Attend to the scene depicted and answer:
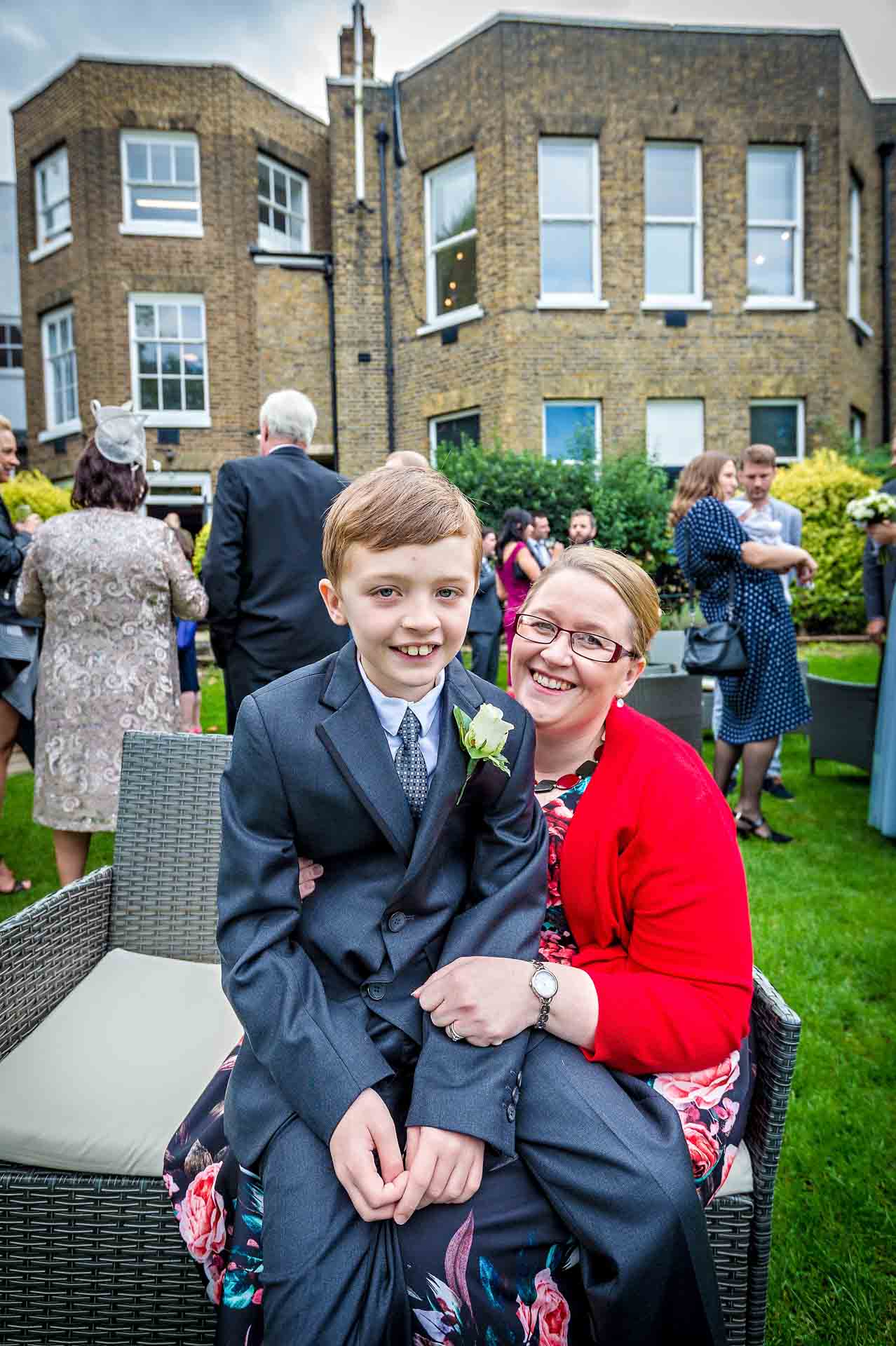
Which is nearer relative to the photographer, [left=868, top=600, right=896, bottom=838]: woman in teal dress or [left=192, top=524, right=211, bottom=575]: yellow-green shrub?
[left=868, top=600, right=896, bottom=838]: woman in teal dress

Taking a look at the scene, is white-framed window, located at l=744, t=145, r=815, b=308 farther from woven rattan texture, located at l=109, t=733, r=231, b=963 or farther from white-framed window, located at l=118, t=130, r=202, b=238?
woven rattan texture, located at l=109, t=733, r=231, b=963

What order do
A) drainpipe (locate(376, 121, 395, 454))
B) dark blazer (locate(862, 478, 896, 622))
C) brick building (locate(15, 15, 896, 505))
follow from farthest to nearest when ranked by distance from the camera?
drainpipe (locate(376, 121, 395, 454)) < brick building (locate(15, 15, 896, 505)) < dark blazer (locate(862, 478, 896, 622))

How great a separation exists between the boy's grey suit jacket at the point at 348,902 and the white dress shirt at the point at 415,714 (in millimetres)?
22

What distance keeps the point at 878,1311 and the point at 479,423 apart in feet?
43.2

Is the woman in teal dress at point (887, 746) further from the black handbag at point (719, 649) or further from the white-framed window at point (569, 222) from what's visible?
the white-framed window at point (569, 222)

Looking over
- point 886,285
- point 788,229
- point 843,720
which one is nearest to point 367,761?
point 843,720

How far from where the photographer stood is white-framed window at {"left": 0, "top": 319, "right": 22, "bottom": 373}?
2419 cm

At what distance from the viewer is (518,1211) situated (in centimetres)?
123

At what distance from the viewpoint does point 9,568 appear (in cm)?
384

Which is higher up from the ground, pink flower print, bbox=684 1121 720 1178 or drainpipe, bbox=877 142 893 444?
drainpipe, bbox=877 142 893 444

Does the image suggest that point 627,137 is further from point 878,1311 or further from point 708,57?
point 878,1311

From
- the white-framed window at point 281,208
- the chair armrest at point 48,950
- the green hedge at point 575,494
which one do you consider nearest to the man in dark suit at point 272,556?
the chair armrest at point 48,950

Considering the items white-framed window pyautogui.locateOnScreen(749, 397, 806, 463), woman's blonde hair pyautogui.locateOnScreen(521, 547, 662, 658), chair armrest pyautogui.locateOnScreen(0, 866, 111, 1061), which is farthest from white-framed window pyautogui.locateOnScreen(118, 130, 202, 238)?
woman's blonde hair pyautogui.locateOnScreen(521, 547, 662, 658)

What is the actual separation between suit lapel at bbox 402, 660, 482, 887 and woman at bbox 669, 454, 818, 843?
3569mm
